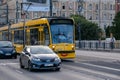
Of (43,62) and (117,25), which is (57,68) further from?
(117,25)

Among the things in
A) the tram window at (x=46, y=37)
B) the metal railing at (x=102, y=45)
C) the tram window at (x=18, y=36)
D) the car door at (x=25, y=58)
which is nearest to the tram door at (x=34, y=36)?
the tram window at (x=46, y=37)

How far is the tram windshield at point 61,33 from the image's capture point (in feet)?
97.5

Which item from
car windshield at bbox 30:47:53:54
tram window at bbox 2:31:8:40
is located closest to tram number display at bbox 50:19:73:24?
car windshield at bbox 30:47:53:54

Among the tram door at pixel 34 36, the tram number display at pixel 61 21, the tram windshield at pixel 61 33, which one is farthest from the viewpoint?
the tram door at pixel 34 36

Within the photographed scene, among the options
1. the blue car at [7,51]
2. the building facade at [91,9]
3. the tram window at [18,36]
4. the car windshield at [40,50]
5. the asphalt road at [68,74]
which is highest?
the building facade at [91,9]

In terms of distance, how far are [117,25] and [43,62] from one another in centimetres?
5193

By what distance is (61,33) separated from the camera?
98.2 ft

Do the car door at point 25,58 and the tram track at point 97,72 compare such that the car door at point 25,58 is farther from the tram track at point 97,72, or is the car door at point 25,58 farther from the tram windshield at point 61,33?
the tram windshield at point 61,33

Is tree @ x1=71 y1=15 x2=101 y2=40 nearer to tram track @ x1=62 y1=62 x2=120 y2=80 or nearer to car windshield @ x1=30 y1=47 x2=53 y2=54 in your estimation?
tram track @ x1=62 y1=62 x2=120 y2=80

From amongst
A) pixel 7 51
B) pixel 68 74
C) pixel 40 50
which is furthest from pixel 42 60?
pixel 7 51

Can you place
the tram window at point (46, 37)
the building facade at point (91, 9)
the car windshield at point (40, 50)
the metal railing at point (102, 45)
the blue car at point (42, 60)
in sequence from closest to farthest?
the blue car at point (42, 60), the car windshield at point (40, 50), the tram window at point (46, 37), the metal railing at point (102, 45), the building facade at point (91, 9)

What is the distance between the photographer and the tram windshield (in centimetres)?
2972

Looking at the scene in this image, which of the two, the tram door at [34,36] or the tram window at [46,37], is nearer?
the tram window at [46,37]

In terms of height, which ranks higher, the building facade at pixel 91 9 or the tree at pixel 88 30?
the building facade at pixel 91 9
